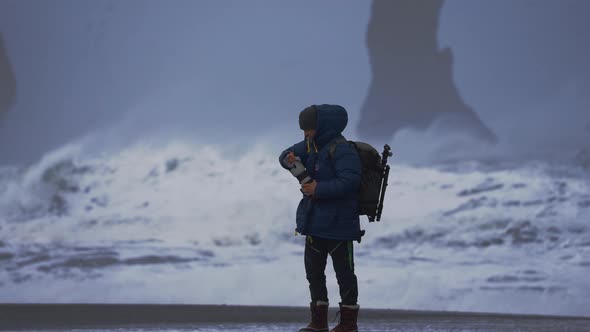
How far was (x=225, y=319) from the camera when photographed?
7.00 metres

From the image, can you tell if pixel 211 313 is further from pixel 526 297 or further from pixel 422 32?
pixel 422 32

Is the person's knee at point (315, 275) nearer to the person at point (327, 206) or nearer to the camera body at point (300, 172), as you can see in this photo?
the person at point (327, 206)

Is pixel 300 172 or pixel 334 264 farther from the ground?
pixel 300 172

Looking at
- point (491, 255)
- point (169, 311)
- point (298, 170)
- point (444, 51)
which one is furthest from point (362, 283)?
point (298, 170)

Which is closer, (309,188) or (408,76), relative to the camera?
(309,188)

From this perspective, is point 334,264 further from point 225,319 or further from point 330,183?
point 225,319

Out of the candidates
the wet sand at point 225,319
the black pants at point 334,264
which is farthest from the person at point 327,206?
the wet sand at point 225,319

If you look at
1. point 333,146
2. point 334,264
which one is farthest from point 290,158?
point 334,264

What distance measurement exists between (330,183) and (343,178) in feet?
0.23

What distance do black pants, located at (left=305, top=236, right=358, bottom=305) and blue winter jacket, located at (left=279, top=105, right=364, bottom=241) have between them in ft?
0.27

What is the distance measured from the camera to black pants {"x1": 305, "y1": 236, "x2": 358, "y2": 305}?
18.0ft

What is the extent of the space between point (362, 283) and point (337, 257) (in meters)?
3.35

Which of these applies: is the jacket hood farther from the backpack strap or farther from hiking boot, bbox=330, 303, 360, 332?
hiking boot, bbox=330, 303, 360, 332

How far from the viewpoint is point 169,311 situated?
7680mm
